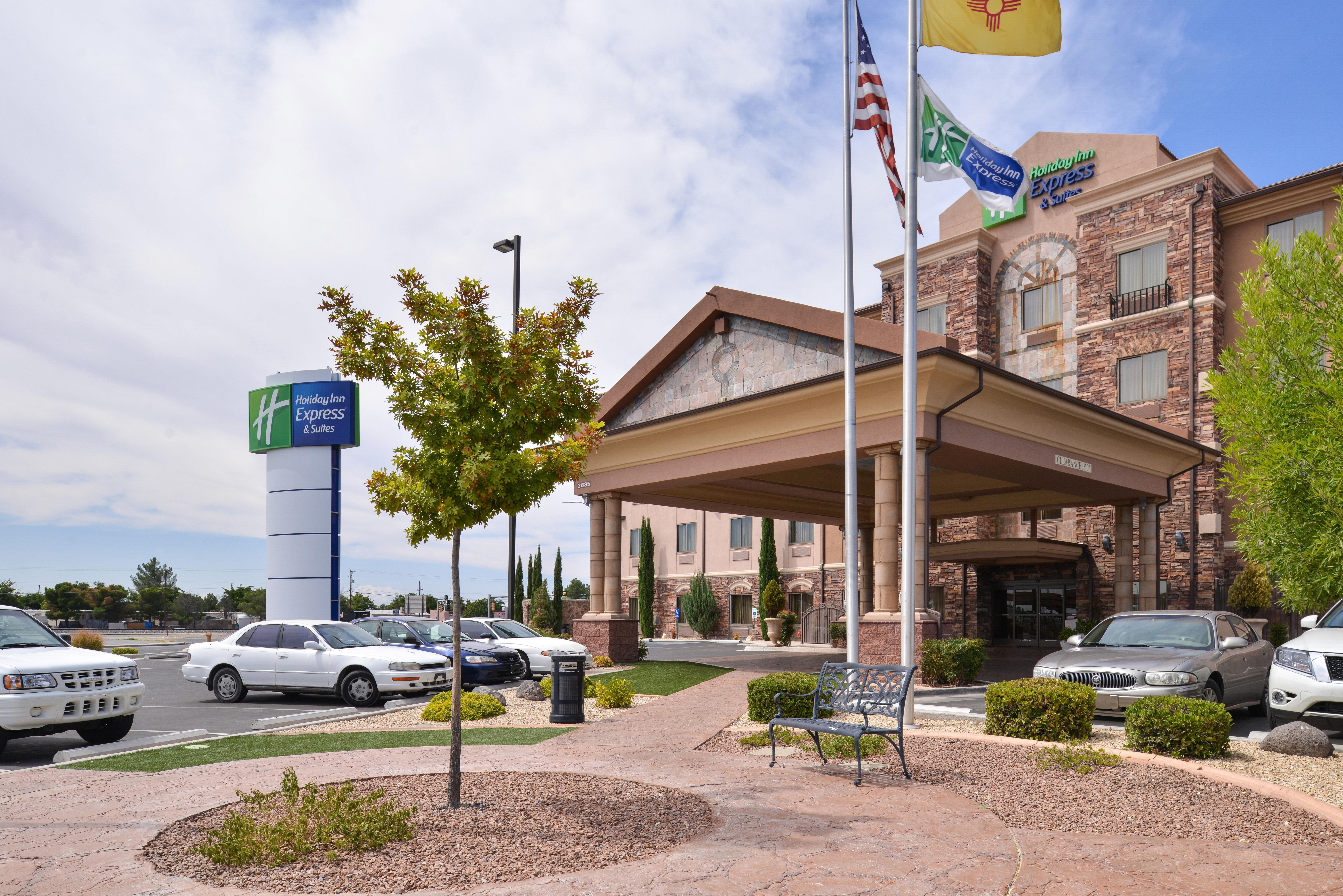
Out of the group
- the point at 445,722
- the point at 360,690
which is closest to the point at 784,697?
the point at 445,722

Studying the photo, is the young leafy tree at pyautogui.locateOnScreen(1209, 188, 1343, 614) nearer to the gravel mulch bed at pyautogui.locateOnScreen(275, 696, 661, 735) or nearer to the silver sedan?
the silver sedan

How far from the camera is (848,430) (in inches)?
496

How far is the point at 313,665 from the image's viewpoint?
1549 centimetres

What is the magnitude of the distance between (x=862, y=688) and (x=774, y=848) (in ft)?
11.7

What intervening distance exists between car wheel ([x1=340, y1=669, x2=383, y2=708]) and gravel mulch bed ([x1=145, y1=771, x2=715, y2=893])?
7.45 metres

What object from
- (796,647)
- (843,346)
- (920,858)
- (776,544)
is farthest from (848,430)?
(776,544)

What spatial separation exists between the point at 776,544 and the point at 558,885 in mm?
36149

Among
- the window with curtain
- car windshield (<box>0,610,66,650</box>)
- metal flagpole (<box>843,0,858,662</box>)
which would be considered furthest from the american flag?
the window with curtain

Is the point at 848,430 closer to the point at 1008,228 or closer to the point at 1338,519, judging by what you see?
the point at 1338,519

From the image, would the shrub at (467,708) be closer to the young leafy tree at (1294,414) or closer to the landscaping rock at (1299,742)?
the landscaping rock at (1299,742)

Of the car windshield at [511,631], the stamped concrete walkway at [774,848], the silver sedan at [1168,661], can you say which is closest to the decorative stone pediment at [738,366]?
the car windshield at [511,631]

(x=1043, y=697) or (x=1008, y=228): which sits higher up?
(x=1008, y=228)

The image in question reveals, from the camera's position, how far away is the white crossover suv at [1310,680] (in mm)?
9828

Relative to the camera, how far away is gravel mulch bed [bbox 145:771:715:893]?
5352 millimetres
